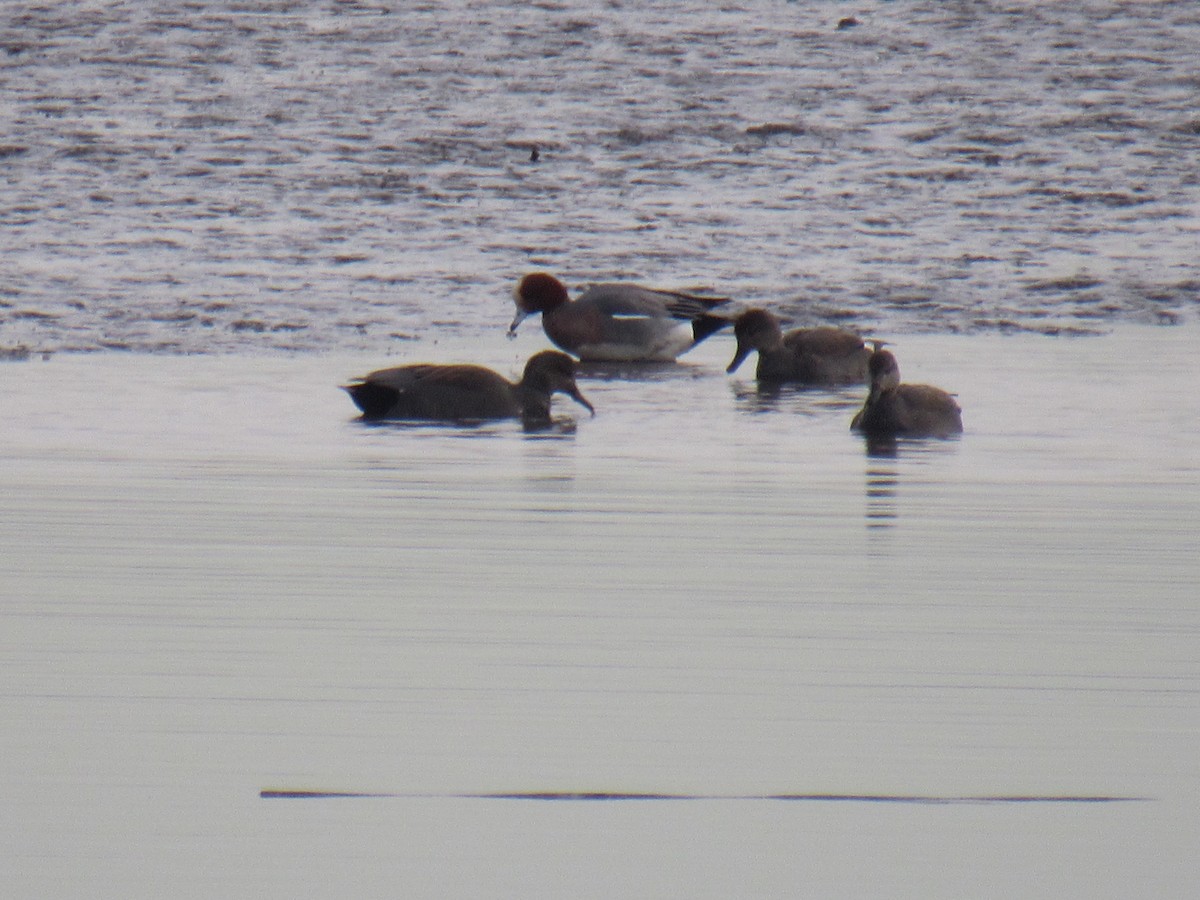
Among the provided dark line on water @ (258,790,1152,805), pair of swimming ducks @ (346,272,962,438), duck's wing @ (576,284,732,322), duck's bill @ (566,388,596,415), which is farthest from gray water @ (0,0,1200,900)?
duck's wing @ (576,284,732,322)

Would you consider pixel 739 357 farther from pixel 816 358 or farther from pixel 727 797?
pixel 727 797

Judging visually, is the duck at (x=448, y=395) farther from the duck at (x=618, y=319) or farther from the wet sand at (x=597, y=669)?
the duck at (x=618, y=319)

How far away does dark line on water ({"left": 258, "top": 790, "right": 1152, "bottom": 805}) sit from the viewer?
3898 millimetres

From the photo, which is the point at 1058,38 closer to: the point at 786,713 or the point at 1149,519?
the point at 1149,519

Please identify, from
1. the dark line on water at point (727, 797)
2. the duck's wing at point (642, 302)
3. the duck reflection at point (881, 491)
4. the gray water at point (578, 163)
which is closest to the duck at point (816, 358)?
the duck's wing at point (642, 302)

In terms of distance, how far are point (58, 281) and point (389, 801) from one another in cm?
1032

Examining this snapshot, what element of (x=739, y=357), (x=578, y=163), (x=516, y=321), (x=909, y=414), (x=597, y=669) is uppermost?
(x=597, y=669)

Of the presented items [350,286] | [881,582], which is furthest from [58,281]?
[881,582]

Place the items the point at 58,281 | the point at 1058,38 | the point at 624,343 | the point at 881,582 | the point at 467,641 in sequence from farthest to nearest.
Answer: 1. the point at 1058,38
2. the point at 58,281
3. the point at 624,343
4. the point at 881,582
5. the point at 467,641

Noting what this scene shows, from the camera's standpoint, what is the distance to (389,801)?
12.7 feet

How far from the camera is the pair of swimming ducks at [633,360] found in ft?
29.9

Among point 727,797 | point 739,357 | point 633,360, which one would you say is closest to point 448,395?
point 739,357

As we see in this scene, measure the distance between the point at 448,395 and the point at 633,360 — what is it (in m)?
3.62

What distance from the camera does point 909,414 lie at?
29.4ft
